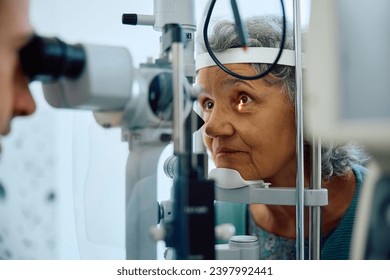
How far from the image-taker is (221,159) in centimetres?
124

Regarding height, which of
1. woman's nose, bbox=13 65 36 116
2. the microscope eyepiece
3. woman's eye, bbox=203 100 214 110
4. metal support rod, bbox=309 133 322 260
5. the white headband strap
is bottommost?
metal support rod, bbox=309 133 322 260

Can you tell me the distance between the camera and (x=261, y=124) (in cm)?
124

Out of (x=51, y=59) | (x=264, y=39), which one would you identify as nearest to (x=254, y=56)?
(x=264, y=39)

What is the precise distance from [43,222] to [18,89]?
43 cm

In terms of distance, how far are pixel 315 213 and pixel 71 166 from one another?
0.55m

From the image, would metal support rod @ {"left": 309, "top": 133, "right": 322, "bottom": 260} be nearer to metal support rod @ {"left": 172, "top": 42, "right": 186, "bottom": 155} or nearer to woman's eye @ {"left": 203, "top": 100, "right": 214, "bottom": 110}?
woman's eye @ {"left": 203, "top": 100, "right": 214, "bottom": 110}

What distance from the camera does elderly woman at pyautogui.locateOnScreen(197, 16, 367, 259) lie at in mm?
1219

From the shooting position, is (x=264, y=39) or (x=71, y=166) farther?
(x=264, y=39)

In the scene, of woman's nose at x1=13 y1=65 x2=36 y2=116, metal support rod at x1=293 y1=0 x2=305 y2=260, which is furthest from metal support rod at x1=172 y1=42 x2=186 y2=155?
metal support rod at x1=293 y1=0 x2=305 y2=260

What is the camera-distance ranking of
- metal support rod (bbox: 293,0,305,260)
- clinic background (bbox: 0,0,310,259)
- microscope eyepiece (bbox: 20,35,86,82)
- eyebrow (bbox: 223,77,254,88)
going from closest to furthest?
microscope eyepiece (bbox: 20,35,86,82) < clinic background (bbox: 0,0,310,259) < metal support rod (bbox: 293,0,305,260) < eyebrow (bbox: 223,77,254,88)

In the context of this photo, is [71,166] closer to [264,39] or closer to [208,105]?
[208,105]

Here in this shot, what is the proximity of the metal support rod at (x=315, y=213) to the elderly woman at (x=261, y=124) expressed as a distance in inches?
2.6
